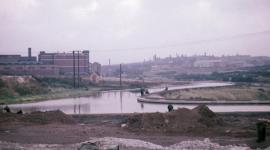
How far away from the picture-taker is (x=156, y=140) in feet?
50.5

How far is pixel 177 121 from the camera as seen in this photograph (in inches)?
726

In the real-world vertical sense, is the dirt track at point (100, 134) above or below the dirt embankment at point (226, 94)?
above

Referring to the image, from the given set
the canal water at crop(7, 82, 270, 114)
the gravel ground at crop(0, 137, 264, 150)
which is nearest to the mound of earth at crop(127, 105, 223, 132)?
the gravel ground at crop(0, 137, 264, 150)

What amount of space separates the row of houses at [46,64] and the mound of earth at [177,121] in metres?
49.9

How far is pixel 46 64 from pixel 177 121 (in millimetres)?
59017

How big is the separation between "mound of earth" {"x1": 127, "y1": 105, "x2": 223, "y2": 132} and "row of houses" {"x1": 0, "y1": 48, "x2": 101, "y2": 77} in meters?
49.9

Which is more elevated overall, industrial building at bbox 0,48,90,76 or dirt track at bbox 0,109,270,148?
industrial building at bbox 0,48,90,76

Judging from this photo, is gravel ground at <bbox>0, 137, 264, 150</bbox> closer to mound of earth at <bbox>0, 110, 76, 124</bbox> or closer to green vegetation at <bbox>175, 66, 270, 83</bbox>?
mound of earth at <bbox>0, 110, 76, 124</bbox>

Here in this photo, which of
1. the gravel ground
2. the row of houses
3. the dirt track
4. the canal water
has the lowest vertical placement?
the canal water

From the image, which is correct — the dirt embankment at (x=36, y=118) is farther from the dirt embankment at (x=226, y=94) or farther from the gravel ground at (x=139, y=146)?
the dirt embankment at (x=226, y=94)

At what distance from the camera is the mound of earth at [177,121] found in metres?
18.0

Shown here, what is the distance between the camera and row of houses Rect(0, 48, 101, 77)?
71188 mm

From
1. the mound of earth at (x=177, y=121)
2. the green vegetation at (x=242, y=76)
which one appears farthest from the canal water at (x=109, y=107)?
the green vegetation at (x=242, y=76)

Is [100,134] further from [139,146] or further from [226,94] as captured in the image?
[226,94]
